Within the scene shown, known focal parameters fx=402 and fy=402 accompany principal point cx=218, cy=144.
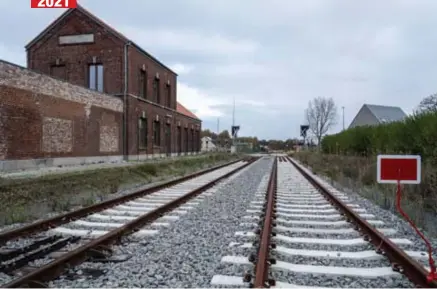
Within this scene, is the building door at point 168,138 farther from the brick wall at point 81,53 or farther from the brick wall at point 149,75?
the brick wall at point 81,53

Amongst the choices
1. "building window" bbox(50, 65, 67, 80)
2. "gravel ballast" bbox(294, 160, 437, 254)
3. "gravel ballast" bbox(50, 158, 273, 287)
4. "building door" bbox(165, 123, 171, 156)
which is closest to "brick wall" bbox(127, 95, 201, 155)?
"building door" bbox(165, 123, 171, 156)

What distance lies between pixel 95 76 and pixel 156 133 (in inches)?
292

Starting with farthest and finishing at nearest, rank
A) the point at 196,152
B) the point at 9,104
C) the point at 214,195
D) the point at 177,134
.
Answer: the point at 196,152, the point at 177,134, the point at 9,104, the point at 214,195

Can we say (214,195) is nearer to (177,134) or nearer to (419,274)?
(419,274)

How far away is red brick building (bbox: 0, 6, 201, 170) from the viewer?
1625cm

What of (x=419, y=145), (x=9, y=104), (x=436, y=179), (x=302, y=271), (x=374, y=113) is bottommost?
(x=302, y=271)

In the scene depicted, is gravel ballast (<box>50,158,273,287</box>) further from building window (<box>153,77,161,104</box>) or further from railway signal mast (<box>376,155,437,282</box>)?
building window (<box>153,77,161,104</box>)

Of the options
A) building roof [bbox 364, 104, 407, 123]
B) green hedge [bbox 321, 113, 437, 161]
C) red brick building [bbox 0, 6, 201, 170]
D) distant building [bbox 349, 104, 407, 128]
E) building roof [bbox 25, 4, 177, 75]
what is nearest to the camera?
green hedge [bbox 321, 113, 437, 161]

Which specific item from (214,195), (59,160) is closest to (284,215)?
(214,195)

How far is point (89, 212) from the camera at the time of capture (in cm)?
815

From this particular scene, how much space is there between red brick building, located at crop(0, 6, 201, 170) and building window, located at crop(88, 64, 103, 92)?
7cm

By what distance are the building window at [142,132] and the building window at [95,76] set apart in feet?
12.1

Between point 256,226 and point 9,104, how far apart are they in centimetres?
1218

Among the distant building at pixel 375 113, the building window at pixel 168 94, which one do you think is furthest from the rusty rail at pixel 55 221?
the distant building at pixel 375 113
